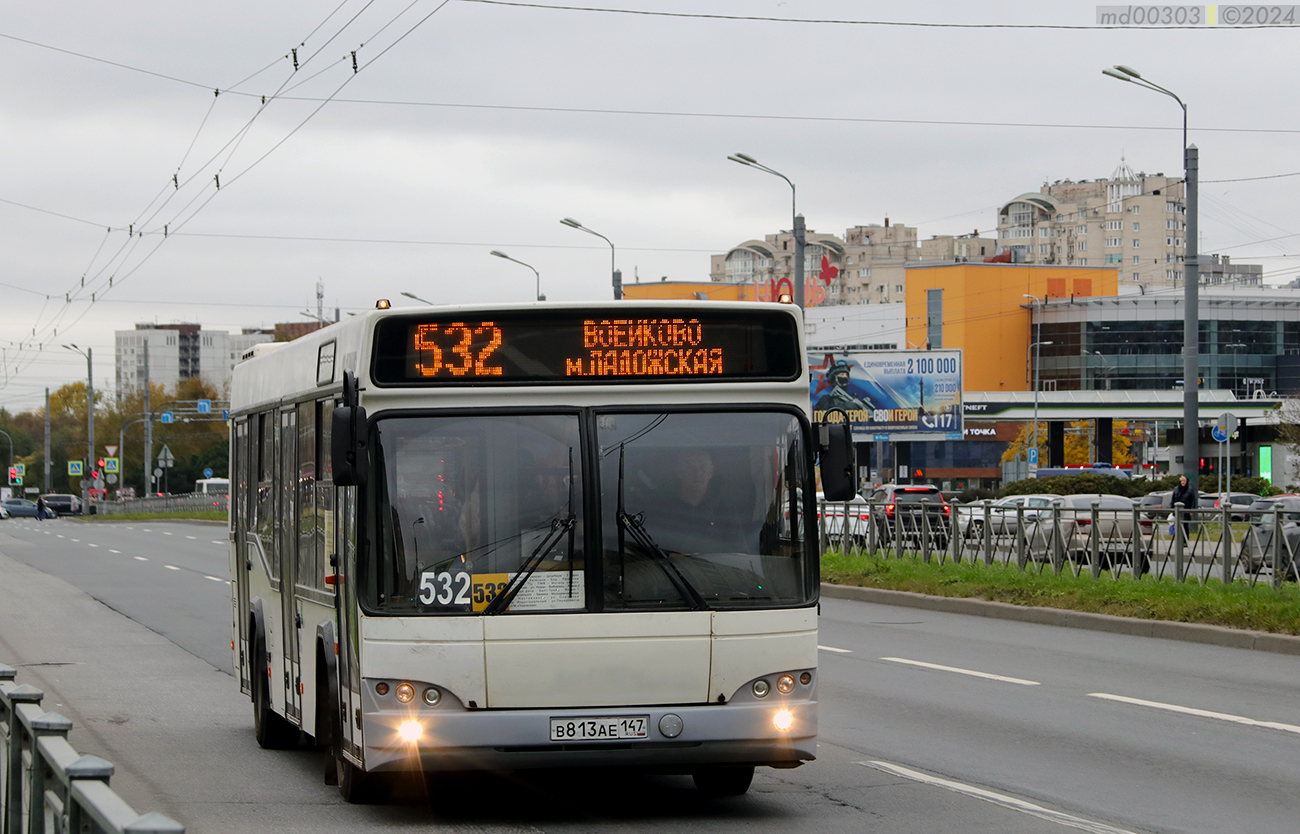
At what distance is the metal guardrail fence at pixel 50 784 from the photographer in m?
3.83

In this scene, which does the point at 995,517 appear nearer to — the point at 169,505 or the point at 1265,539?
the point at 1265,539

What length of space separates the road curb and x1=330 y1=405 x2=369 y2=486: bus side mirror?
10977 millimetres

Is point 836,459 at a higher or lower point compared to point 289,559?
higher

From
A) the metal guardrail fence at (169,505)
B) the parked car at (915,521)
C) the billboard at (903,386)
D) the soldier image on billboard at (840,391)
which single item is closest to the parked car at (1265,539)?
the parked car at (915,521)

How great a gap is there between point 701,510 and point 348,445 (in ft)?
5.15

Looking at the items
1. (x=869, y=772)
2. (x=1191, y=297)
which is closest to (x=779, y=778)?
(x=869, y=772)

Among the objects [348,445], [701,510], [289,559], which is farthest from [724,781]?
[289,559]

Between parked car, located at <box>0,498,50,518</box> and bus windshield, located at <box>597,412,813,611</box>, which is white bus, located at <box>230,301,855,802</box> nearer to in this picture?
bus windshield, located at <box>597,412,813,611</box>

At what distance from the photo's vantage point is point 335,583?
7.80 m

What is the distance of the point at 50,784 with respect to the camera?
16.1 ft

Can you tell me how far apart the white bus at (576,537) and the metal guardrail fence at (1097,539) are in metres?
11.8

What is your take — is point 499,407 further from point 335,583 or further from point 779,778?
point 779,778

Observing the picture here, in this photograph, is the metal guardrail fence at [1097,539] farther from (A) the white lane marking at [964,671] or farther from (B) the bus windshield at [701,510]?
(B) the bus windshield at [701,510]

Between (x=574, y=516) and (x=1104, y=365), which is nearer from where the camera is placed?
(x=574, y=516)
